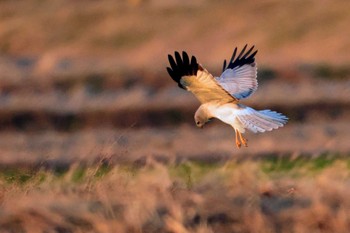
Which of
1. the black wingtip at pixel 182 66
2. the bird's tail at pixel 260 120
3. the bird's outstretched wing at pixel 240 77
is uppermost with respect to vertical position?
the black wingtip at pixel 182 66

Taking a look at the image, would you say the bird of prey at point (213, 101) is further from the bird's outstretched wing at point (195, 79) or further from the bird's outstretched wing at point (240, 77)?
the bird's outstretched wing at point (240, 77)

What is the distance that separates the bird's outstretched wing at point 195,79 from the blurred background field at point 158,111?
0.52m

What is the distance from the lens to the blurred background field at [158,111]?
26.2ft

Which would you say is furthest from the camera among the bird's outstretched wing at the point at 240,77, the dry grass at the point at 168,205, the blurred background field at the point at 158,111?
the bird's outstretched wing at the point at 240,77

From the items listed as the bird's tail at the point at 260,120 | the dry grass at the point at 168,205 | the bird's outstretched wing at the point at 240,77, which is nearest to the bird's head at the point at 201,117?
the bird's tail at the point at 260,120

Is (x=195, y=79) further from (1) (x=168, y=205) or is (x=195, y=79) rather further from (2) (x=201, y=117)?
(1) (x=168, y=205)

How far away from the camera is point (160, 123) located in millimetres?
16812

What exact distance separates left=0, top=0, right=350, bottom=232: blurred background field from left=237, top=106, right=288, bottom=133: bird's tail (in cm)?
38

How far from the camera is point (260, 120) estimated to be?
8.06 m

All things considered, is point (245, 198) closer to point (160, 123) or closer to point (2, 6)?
point (160, 123)

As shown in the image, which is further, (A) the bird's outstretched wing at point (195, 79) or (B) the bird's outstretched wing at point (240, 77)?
(B) the bird's outstretched wing at point (240, 77)

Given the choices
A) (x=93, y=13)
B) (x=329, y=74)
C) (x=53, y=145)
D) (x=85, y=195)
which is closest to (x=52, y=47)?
(x=93, y=13)

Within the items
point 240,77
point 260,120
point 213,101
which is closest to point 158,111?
point 240,77

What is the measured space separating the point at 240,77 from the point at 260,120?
1.05 metres
